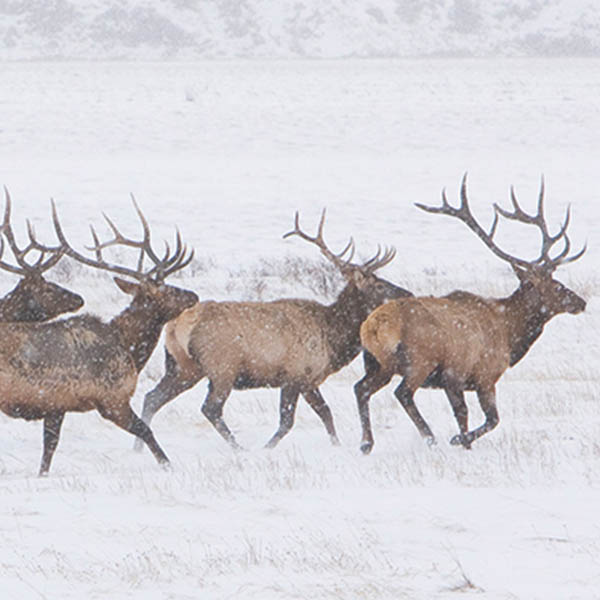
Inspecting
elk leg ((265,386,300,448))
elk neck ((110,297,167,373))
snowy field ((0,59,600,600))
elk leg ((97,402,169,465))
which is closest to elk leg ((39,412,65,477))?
snowy field ((0,59,600,600))

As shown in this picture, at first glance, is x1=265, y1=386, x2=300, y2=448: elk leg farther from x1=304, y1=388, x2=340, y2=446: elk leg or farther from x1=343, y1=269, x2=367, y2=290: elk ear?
x1=343, y1=269, x2=367, y2=290: elk ear

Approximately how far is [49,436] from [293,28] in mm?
112111

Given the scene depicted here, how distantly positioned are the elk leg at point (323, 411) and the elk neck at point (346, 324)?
0.28m

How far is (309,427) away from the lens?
31.3 feet

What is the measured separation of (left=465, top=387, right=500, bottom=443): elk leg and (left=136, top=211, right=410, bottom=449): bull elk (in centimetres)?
99

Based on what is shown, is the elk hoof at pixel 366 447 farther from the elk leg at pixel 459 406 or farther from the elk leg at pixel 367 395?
the elk leg at pixel 459 406

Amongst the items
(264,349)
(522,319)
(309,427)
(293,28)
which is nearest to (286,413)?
(264,349)

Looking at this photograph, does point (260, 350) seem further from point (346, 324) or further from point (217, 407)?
point (346, 324)

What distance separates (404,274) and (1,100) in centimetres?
2223

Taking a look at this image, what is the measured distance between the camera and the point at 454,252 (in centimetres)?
1855

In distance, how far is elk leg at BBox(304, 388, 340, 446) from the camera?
8859mm

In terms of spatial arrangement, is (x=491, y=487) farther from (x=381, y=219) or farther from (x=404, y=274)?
(x=381, y=219)

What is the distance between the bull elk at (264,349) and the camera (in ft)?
28.2

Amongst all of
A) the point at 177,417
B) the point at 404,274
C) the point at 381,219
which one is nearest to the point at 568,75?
the point at 381,219
